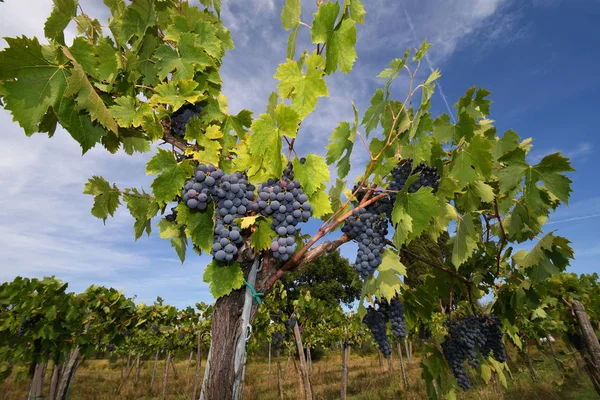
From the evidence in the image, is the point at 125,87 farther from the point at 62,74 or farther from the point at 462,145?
the point at 462,145

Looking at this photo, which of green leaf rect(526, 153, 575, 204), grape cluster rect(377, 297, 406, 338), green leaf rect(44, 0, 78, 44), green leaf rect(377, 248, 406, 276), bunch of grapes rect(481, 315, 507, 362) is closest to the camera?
green leaf rect(44, 0, 78, 44)

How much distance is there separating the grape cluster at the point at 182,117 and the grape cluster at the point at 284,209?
0.69m

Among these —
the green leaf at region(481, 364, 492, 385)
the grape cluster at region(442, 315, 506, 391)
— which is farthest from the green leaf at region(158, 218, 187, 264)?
the green leaf at region(481, 364, 492, 385)

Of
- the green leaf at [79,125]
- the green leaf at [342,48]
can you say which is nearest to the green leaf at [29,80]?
the green leaf at [79,125]

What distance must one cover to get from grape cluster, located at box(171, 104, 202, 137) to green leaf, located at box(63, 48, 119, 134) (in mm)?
316

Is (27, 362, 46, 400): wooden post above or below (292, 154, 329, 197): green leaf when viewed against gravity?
below

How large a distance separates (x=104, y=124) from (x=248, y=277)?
1.16 m

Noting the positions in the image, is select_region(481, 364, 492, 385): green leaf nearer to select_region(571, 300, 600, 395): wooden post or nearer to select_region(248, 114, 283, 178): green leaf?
select_region(571, 300, 600, 395): wooden post

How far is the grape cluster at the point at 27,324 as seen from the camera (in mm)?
6078

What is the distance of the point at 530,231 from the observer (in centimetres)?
338

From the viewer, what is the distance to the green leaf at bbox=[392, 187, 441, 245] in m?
1.85

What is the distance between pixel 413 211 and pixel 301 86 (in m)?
1.00

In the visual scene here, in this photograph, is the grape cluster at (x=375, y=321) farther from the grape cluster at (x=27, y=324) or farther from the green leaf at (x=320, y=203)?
the grape cluster at (x=27, y=324)

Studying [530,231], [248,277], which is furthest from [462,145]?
[530,231]
